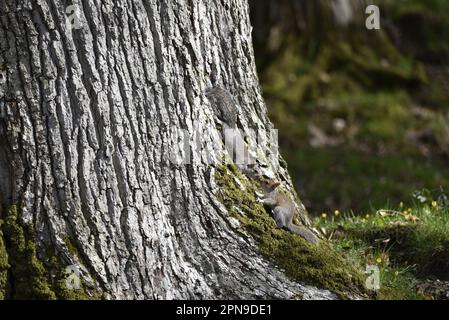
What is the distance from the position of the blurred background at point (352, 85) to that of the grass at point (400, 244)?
→ 3.77 meters

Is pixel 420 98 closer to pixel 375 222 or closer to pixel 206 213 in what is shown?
pixel 375 222

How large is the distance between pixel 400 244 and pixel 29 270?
2.49 m

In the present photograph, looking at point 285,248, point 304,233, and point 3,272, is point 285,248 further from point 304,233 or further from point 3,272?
point 3,272

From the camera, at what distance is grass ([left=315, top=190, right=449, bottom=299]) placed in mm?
4539

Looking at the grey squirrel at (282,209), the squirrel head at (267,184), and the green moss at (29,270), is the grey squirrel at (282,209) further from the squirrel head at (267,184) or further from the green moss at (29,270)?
the green moss at (29,270)

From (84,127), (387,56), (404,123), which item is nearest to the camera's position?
(84,127)

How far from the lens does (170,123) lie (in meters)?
4.05

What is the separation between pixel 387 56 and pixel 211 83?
23.1 ft

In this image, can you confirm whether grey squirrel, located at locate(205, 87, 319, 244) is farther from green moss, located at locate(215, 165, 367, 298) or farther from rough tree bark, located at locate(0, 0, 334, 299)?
rough tree bark, located at locate(0, 0, 334, 299)

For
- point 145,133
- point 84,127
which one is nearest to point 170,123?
point 145,133

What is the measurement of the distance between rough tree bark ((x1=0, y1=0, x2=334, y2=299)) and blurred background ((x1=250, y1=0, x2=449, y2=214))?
17.0 ft

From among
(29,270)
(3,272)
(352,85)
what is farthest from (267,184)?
(352,85)

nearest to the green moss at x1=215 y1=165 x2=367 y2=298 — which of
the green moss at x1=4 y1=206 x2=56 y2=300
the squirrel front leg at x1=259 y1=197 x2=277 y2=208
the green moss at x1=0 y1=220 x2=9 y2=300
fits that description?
the squirrel front leg at x1=259 y1=197 x2=277 y2=208

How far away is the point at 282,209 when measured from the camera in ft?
14.3
